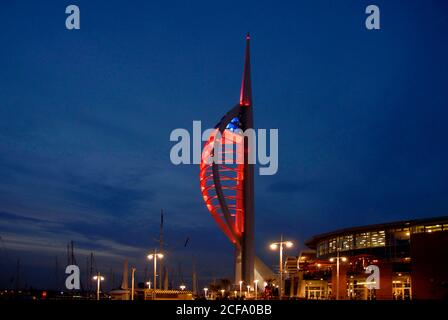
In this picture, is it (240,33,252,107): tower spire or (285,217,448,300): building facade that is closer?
(285,217,448,300): building facade

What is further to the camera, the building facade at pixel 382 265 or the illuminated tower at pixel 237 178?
the illuminated tower at pixel 237 178

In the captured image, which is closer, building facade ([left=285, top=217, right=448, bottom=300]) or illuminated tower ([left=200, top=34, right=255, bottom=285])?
building facade ([left=285, top=217, right=448, bottom=300])

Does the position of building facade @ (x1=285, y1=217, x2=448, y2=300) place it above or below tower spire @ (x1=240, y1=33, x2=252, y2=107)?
below

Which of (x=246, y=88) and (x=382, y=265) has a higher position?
(x=246, y=88)

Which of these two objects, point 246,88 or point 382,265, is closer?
point 382,265

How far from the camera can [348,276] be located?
6150 cm

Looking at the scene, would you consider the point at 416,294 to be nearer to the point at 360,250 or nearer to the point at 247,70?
the point at 360,250

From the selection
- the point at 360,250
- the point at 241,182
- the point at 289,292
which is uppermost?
the point at 241,182

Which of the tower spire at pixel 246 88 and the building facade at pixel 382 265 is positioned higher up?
the tower spire at pixel 246 88

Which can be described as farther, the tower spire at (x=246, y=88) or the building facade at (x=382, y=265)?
the tower spire at (x=246, y=88)

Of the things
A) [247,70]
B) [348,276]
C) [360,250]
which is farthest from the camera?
[247,70]
